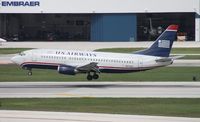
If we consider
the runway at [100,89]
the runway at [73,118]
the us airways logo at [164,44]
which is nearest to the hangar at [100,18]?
the us airways logo at [164,44]

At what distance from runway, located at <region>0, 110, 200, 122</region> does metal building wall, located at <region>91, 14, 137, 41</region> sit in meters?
93.4

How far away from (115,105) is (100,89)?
1020 centimetres

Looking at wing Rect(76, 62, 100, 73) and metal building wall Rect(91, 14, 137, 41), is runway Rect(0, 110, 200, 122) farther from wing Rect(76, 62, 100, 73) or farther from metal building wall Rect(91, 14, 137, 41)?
metal building wall Rect(91, 14, 137, 41)

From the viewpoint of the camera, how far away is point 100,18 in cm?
11681

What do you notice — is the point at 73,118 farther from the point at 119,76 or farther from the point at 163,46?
the point at 119,76

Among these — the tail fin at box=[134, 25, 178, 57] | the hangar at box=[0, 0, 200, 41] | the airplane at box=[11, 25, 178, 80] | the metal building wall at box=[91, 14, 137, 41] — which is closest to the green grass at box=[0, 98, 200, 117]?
the airplane at box=[11, 25, 178, 80]

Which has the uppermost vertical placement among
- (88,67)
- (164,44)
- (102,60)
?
(164,44)

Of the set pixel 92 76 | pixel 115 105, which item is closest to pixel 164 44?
pixel 92 76

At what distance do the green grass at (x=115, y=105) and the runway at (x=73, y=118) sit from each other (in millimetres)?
2221

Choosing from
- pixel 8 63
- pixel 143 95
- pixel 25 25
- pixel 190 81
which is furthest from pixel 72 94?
pixel 25 25

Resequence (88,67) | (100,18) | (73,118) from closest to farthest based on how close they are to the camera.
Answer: (73,118)
(88,67)
(100,18)

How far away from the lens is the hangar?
11500 centimetres
